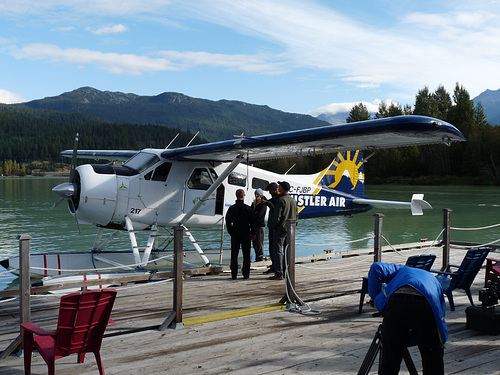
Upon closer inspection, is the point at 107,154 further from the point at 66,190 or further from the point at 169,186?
the point at 66,190

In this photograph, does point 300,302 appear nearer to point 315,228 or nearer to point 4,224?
point 315,228

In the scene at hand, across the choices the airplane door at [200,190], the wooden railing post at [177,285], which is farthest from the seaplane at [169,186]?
the wooden railing post at [177,285]

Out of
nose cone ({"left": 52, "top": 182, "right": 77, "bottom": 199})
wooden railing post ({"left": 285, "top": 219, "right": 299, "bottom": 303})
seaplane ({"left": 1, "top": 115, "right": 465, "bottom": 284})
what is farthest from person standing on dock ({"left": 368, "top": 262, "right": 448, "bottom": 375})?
nose cone ({"left": 52, "top": 182, "right": 77, "bottom": 199})

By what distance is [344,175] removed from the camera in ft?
44.0

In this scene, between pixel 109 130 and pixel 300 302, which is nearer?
pixel 300 302

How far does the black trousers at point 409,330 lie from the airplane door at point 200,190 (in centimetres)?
771

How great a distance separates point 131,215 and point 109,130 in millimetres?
181587

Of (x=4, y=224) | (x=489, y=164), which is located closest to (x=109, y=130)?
(x=489, y=164)

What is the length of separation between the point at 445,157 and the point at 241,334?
7098 cm

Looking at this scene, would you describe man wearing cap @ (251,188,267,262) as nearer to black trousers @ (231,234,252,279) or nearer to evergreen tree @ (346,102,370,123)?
black trousers @ (231,234,252,279)

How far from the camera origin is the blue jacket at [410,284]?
277cm

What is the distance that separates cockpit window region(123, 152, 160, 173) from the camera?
9891 mm

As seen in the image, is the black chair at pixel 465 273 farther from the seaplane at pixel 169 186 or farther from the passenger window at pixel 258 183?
the passenger window at pixel 258 183

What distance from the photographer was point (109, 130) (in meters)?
182
